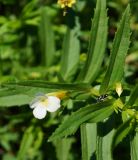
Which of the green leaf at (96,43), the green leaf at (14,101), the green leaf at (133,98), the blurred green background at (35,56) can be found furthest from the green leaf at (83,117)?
the blurred green background at (35,56)

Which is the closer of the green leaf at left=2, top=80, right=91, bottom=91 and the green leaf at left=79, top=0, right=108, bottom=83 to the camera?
the green leaf at left=2, top=80, right=91, bottom=91

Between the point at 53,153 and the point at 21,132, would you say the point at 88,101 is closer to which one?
the point at 53,153

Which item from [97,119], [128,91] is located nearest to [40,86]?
[97,119]

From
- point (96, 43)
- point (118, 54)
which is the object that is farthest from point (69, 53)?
point (118, 54)

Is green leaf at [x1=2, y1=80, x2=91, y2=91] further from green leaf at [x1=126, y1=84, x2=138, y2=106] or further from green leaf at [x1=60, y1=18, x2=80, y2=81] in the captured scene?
green leaf at [x1=60, y1=18, x2=80, y2=81]

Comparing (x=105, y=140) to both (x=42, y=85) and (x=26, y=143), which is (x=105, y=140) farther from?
(x=26, y=143)

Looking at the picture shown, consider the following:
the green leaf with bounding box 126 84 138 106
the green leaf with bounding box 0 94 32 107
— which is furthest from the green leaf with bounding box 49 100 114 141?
the green leaf with bounding box 0 94 32 107

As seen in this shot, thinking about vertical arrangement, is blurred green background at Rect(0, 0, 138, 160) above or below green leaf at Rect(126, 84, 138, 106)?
above
